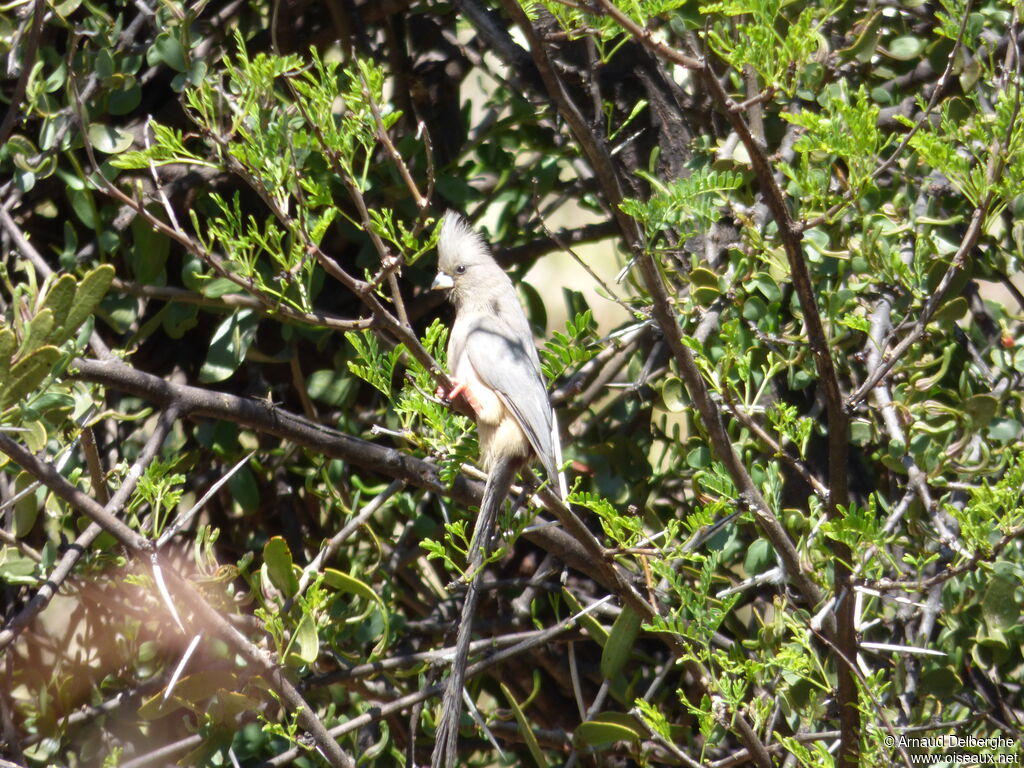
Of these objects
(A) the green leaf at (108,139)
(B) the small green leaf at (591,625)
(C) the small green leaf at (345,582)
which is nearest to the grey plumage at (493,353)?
(B) the small green leaf at (591,625)

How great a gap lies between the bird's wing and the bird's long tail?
6.7 inches

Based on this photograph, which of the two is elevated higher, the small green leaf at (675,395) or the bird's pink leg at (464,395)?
the bird's pink leg at (464,395)

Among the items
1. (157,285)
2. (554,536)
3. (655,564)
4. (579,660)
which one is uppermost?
(157,285)

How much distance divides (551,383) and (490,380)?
78cm

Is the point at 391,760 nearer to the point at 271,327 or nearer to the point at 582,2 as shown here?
the point at 271,327

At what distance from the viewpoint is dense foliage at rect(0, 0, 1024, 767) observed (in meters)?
1.87

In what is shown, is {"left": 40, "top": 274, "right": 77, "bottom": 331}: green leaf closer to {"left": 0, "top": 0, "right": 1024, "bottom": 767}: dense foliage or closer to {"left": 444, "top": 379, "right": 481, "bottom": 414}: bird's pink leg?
{"left": 0, "top": 0, "right": 1024, "bottom": 767}: dense foliage

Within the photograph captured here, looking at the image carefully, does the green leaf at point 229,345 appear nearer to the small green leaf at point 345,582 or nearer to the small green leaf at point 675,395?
the small green leaf at point 345,582

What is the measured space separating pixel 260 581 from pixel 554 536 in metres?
0.70

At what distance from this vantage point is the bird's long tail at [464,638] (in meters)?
2.09

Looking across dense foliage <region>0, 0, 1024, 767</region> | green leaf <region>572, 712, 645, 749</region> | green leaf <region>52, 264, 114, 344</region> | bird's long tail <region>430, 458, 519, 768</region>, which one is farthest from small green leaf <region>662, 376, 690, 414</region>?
green leaf <region>52, 264, 114, 344</region>

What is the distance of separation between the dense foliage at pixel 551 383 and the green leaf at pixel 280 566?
0.01 m

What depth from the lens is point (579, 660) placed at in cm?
287

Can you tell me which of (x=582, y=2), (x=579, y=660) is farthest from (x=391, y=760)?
(x=582, y=2)
